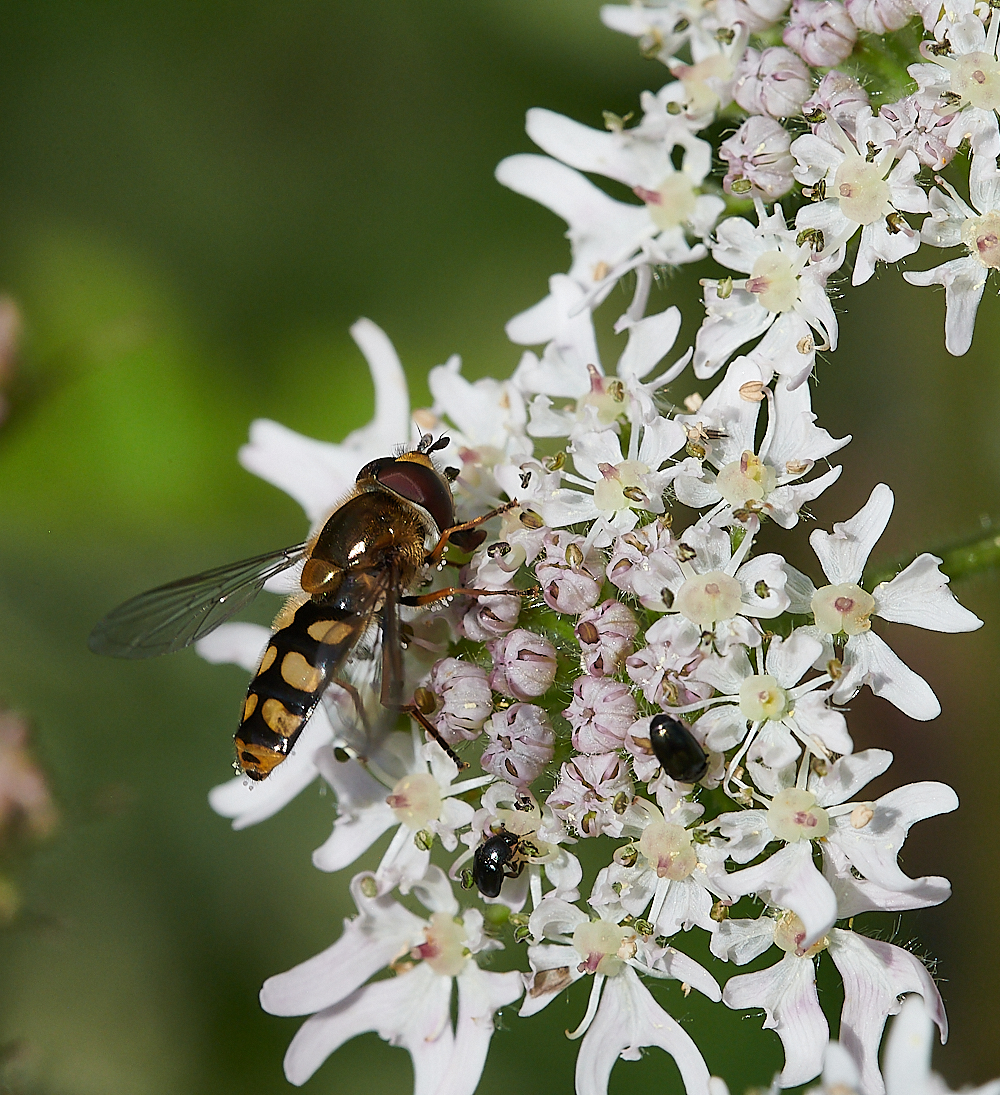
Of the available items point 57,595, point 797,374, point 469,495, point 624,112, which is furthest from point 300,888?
point 624,112

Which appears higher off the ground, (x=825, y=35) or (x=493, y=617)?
(x=825, y=35)

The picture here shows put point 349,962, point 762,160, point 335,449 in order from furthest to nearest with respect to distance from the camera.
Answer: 1. point 335,449
2. point 349,962
3. point 762,160

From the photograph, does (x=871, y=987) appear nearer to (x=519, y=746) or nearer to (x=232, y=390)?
(x=519, y=746)

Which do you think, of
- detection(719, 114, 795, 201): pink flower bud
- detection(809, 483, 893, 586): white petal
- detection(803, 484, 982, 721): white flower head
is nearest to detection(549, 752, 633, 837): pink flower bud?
detection(803, 484, 982, 721): white flower head

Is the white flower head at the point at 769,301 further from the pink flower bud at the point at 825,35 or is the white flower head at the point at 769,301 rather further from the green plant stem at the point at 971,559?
the green plant stem at the point at 971,559

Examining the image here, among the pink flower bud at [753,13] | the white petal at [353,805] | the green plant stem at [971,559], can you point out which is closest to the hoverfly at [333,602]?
the white petal at [353,805]

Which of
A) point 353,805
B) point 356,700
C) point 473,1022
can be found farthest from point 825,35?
point 473,1022
